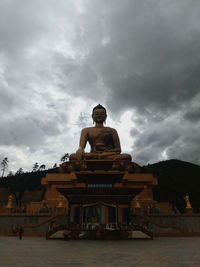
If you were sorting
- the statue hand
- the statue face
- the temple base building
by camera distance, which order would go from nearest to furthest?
the temple base building, the statue hand, the statue face

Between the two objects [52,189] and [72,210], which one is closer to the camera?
[72,210]

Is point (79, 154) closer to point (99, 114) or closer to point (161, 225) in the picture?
point (99, 114)

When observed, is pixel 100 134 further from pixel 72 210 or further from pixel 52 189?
pixel 72 210

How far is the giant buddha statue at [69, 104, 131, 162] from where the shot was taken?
25.0 meters

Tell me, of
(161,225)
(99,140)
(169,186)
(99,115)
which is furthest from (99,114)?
(169,186)

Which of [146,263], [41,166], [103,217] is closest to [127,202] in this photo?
[103,217]

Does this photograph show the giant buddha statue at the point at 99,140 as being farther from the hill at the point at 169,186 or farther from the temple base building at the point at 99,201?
the hill at the point at 169,186

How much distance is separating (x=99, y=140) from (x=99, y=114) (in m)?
3.56

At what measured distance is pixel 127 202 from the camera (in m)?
14.7

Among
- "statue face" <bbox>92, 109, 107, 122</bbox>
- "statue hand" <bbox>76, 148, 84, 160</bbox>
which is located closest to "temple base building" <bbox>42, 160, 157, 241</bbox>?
"statue hand" <bbox>76, 148, 84, 160</bbox>

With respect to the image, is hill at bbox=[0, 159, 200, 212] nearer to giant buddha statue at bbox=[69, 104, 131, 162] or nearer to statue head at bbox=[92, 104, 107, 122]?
giant buddha statue at bbox=[69, 104, 131, 162]

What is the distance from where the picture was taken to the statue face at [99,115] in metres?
29.1

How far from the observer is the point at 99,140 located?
27312 millimetres

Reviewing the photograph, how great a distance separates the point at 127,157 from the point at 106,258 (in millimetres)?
18231
